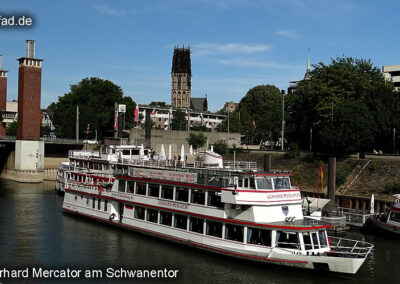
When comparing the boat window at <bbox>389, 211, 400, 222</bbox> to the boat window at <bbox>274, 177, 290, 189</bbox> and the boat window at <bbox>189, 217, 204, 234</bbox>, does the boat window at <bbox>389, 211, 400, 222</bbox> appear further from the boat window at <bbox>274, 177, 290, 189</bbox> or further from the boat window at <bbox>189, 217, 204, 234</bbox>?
the boat window at <bbox>189, 217, 204, 234</bbox>

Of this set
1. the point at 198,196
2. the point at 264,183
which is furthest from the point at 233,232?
the point at 198,196

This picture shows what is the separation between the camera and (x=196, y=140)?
270 feet

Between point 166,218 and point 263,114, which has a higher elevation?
point 263,114

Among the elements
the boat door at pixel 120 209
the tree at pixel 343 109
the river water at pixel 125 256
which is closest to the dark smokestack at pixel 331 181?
the river water at pixel 125 256

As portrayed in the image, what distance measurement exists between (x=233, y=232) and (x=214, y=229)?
1497mm

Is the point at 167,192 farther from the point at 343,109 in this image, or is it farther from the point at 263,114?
the point at 263,114

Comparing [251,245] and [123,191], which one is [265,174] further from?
[123,191]

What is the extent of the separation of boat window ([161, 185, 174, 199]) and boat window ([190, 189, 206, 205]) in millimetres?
2154

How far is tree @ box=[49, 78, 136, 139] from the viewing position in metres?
101

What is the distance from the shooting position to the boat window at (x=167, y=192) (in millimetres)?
32656

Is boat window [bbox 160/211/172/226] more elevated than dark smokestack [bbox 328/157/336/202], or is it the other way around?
dark smokestack [bbox 328/157/336/202]

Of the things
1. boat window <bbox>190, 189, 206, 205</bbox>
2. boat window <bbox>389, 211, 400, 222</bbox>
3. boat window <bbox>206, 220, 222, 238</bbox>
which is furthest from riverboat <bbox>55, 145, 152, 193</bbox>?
boat window <bbox>389, 211, 400, 222</bbox>

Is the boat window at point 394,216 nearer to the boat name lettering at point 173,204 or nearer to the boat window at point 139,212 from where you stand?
the boat name lettering at point 173,204

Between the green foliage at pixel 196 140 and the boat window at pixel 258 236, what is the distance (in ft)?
181
